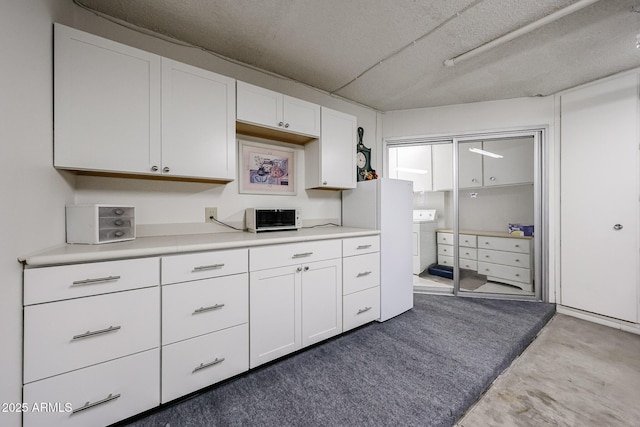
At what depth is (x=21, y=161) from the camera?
1.07 meters

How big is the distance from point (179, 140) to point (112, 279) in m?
0.96

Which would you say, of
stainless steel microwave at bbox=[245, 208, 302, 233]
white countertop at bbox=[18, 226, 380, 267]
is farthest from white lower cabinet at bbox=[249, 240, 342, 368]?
stainless steel microwave at bbox=[245, 208, 302, 233]

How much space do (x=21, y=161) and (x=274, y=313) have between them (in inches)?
59.7

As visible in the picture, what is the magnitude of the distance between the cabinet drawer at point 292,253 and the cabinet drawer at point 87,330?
585mm

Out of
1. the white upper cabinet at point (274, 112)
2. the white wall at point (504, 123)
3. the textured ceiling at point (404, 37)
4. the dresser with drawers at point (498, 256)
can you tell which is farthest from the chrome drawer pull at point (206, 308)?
the dresser with drawers at point (498, 256)

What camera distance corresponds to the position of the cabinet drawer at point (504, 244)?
124 inches

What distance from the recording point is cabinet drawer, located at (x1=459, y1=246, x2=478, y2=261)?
10.8 feet

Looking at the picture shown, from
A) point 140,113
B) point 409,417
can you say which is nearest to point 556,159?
point 409,417

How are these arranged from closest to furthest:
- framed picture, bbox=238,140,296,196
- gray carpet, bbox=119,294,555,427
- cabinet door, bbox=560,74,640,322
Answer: gray carpet, bbox=119,294,555,427, framed picture, bbox=238,140,296,196, cabinet door, bbox=560,74,640,322

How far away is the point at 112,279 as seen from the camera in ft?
3.91

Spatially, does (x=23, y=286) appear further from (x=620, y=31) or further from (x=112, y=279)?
(x=620, y=31)

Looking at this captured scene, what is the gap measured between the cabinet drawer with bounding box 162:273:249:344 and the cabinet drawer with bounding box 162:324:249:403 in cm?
5

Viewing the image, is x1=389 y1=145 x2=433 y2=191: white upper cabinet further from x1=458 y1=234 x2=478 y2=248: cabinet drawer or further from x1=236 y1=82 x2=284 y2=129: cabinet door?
x1=236 y1=82 x2=284 y2=129: cabinet door

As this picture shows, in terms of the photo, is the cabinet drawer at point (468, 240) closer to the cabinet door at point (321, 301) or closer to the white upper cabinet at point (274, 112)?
the cabinet door at point (321, 301)
